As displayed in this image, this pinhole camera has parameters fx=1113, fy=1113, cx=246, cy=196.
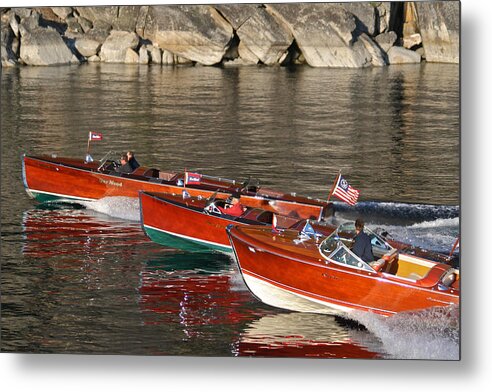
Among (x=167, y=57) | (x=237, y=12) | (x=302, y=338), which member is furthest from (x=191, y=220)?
(x=167, y=57)

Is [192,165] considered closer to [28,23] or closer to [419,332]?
[28,23]

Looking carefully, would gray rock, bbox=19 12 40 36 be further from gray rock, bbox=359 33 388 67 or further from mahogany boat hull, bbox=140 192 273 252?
gray rock, bbox=359 33 388 67

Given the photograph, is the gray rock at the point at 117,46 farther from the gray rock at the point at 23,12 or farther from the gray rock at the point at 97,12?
the gray rock at the point at 23,12

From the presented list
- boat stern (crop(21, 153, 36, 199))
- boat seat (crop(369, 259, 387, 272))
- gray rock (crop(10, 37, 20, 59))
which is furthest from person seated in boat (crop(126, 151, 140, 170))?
boat seat (crop(369, 259, 387, 272))

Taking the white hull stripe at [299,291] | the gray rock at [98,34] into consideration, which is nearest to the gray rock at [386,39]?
the gray rock at [98,34]

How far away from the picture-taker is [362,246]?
1358cm

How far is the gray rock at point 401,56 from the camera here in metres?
18.7

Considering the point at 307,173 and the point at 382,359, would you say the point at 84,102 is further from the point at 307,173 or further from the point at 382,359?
the point at 382,359

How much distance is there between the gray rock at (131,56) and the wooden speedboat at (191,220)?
6522mm

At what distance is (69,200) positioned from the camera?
62.4 ft

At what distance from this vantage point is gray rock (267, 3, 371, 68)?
14.4 m

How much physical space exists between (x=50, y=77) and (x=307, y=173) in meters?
6.96

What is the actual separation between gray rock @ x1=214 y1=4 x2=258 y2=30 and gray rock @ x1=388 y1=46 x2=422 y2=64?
2.81m

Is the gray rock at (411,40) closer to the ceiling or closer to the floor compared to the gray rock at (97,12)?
closer to the floor
